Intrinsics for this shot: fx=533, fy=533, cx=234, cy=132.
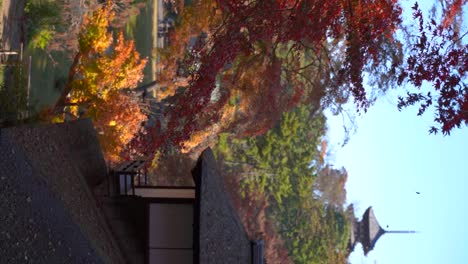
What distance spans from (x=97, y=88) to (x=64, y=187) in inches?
246

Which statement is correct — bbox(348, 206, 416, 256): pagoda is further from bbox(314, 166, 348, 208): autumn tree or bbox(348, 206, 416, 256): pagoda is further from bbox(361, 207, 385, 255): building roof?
bbox(314, 166, 348, 208): autumn tree

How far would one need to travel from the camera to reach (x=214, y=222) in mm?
10180

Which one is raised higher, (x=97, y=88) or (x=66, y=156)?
(x=97, y=88)

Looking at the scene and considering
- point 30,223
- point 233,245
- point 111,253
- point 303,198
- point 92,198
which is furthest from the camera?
point 303,198

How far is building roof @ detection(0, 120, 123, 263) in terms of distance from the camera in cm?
702

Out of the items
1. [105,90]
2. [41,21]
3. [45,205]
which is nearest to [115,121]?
[105,90]

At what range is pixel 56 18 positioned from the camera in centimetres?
1603

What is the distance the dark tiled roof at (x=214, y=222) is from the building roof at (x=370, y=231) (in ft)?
107

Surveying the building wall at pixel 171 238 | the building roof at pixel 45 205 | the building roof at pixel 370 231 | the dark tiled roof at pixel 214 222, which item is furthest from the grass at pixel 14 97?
the building roof at pixel 370 231

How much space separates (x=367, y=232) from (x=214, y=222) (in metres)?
34.4

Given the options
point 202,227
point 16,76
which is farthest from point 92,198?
point 16,76

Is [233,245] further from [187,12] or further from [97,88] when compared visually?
[187,12]

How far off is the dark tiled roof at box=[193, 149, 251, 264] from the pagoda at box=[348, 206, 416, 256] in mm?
32371

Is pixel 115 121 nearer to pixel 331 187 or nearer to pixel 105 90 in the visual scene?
pixel 105 90
